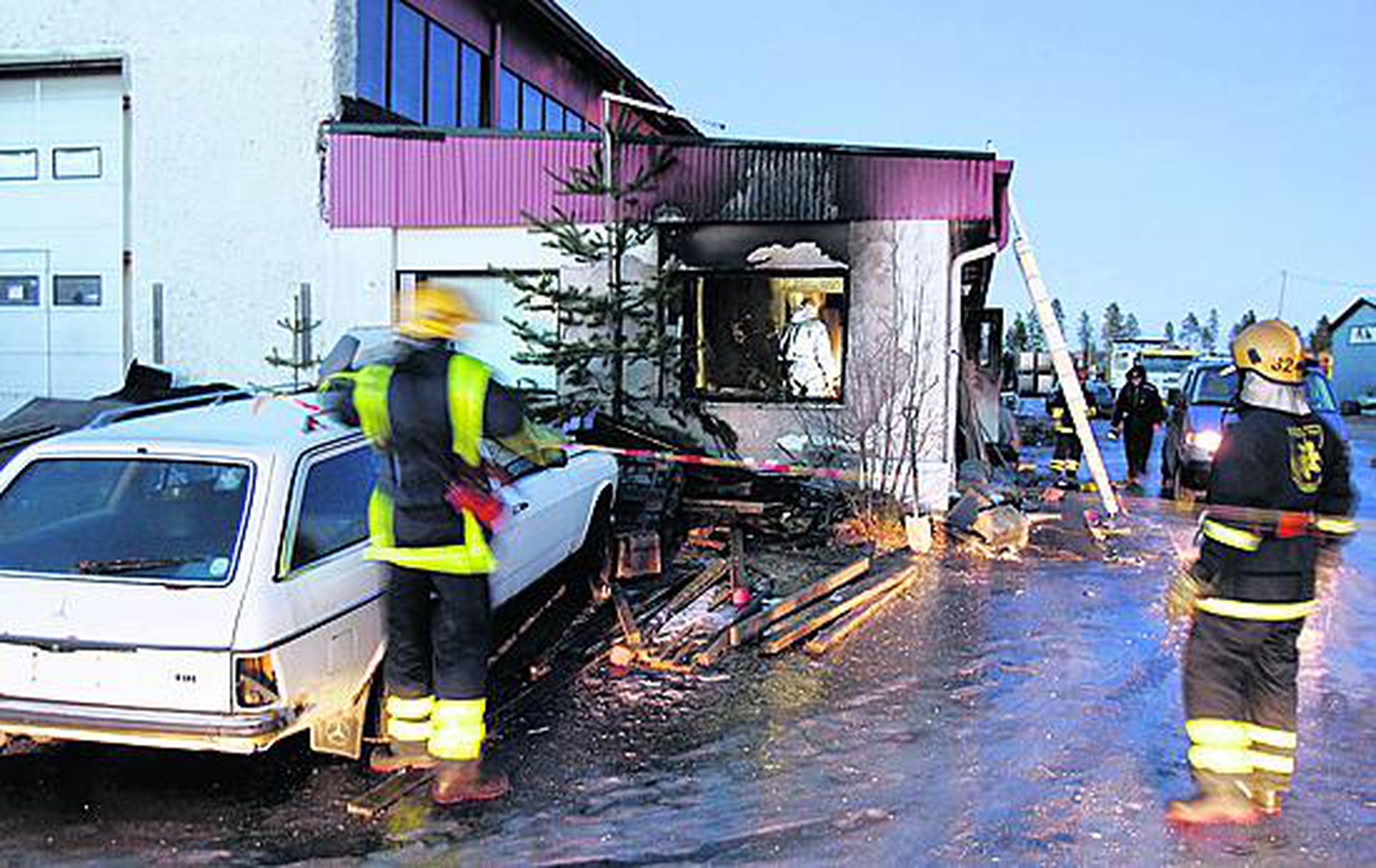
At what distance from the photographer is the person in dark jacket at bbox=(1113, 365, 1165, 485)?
16859 millimetres

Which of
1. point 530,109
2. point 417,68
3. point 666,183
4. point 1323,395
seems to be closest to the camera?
point 666,183

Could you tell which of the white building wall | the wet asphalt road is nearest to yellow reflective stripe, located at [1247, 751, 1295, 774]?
the wet asphalt road

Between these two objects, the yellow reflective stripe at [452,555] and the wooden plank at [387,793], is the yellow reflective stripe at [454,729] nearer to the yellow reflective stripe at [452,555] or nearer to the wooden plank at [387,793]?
the wooden plank at [387,793]

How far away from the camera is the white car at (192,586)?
4430 millimetres

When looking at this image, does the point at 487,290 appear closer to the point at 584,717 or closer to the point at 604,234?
the point at 604,234

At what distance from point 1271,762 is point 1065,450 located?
11.4 metres

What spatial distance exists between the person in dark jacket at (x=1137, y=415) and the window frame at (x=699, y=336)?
6.47 m

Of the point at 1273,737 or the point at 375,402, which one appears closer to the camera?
Answer: the point at 1273,737

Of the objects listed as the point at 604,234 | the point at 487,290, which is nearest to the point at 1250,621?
the point at 604,234

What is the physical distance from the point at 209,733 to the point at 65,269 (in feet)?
38.8

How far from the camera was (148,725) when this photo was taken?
4.41m

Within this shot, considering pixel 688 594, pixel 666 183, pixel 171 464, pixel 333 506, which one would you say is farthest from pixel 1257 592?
pixel 666 183

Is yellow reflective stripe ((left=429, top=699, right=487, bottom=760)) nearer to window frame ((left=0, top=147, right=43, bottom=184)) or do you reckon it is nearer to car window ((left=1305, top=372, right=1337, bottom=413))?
car window ((left=1305, top=372, right=1337, bottom=413))

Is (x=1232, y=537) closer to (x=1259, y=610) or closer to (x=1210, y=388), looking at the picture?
(x=1259, y=610)
